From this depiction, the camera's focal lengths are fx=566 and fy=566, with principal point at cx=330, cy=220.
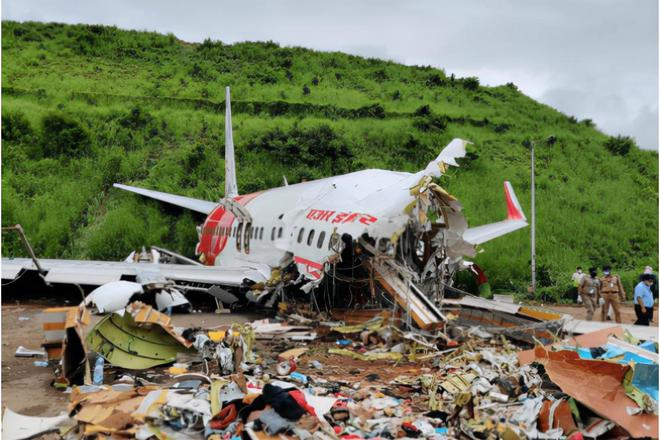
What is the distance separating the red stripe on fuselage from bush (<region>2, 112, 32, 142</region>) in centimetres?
1777

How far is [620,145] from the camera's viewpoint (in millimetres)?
37531

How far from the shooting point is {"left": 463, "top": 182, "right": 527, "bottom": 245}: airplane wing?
1748cm

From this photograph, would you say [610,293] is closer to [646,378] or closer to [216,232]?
[646,378]

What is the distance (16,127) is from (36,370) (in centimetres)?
2810

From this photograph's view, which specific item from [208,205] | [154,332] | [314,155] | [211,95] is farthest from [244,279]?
[211,95]

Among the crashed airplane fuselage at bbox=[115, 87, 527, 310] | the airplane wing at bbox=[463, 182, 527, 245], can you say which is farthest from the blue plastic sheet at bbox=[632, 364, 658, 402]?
the airplane wing at bbox=[463, 182, 527, 245]

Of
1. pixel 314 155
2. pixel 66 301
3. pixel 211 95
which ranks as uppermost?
pixel 211 95

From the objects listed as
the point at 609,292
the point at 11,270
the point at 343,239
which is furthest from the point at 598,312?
the point at 11,270

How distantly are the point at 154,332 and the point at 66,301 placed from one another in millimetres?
8750

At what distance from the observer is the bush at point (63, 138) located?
3256cm

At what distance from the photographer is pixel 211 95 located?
40.8m

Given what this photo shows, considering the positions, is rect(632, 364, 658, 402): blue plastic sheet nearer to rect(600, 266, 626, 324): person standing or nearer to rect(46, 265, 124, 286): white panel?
rect(600, 266, 626, 324): person standing

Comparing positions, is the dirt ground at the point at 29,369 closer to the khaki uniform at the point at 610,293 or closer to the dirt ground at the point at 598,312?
the khaki uniform at the point at 610,293

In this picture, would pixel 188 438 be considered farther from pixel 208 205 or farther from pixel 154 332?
pixel 208 205
